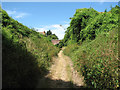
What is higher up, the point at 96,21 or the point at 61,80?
the point at 96,21

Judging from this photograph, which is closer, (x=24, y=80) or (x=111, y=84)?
(x=111, y=84)

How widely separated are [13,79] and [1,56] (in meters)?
1.40

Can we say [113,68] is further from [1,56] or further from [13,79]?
[1,56]

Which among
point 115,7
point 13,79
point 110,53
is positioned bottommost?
point 13,79

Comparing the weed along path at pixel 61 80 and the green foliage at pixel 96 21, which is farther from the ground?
the green foliage at pixel 96 21

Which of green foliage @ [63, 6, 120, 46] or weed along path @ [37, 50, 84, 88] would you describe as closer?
weed along path @ [37, 50, 84, 88]

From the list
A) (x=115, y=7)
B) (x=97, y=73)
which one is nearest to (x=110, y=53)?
(x=97, y=73)

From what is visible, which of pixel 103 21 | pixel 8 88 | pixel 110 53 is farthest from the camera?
pixel 103 21

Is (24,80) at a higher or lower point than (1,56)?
lower

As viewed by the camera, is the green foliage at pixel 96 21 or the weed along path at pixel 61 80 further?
the green foliage at pixel 96 21

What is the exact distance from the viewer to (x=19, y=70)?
4.64 meters

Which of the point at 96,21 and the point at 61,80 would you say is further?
the point at 96,21

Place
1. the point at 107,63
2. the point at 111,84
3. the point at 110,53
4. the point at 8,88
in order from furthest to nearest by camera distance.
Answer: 1. the point at 110,53
2. the point at 107,63
3. the point at 111,84
4. the point at 8,88

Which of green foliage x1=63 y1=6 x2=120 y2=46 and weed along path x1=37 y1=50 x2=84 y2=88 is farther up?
green foliage x1=63 y1=6 x2=120 y2=46
